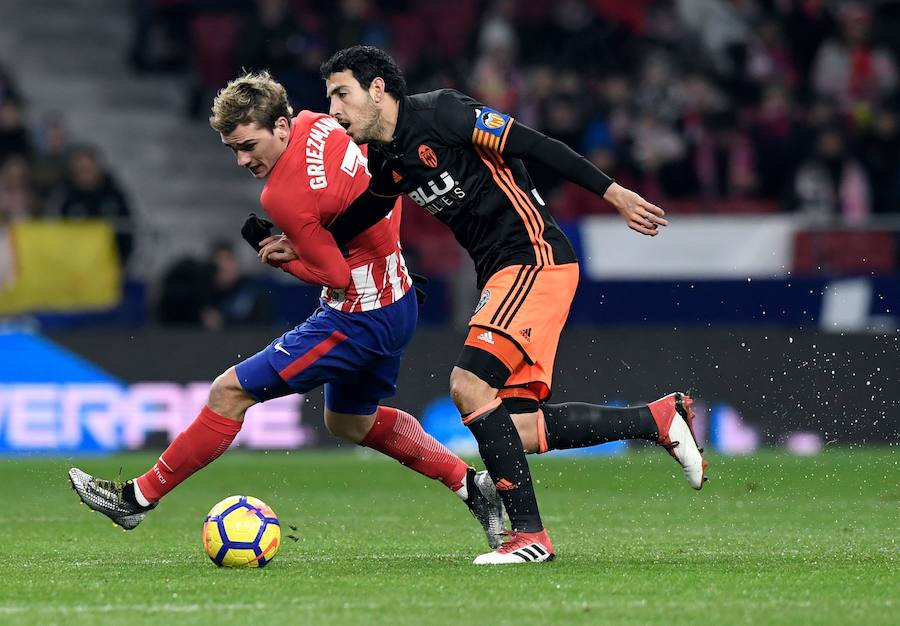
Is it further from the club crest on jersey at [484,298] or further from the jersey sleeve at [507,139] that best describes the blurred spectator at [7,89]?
the club crest on jersey at [484,298]

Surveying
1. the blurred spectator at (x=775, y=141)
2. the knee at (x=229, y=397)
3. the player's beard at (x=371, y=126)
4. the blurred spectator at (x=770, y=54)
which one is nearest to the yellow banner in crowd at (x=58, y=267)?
the blurred spectator at (x=775, y=141)

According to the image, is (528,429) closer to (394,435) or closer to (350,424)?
(394,435)

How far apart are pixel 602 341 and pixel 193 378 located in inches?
131

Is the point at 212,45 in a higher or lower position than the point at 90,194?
higher

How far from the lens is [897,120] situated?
57.6 feet

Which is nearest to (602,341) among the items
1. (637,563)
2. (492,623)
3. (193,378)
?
(193,378)

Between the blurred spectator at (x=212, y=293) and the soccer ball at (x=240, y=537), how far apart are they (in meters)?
7.55

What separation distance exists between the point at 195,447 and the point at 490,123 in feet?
6.22

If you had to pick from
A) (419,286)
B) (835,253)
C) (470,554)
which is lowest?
(470,554)

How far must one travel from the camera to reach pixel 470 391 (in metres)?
6.75

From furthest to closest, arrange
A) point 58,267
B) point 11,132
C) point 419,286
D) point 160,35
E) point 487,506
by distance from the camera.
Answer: point 160,35 < point 11,132 < point 58,267 < point 419,286 < point 487,506

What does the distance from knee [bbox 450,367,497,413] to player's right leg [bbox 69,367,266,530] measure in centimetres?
101

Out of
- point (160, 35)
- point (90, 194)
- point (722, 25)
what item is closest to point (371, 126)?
point (90, 194)

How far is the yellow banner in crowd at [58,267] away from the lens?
47.0 feet
